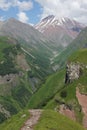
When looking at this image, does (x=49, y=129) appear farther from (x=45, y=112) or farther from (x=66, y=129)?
(x=45, y=112)

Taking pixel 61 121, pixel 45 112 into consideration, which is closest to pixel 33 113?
pixel 45 112

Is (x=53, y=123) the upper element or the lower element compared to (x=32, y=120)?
lower

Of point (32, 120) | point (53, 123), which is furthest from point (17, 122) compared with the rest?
point (53, 123)

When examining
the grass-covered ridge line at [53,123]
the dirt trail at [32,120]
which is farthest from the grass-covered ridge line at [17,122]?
the grass-covered ridge line at [53,123]

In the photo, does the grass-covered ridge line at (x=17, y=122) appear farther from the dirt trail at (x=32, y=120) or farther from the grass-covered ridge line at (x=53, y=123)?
the grass-covered ridge line at (x=53, y=123)

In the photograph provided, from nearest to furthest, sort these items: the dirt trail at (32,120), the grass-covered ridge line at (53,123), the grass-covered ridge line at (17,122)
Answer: the grass-covered ridge line at (53,123) < the dirt trail at (32,120) < the grass-covered ridge line at (17,122)

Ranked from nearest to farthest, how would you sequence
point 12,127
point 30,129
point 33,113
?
1. point 30,129
2. point 12,127
3. point 33,113

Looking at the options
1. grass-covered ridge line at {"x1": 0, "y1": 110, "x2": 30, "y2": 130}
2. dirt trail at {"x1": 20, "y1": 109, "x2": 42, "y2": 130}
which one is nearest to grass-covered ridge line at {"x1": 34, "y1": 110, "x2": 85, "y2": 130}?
dirt trail at {"x1": 20, "y1": 109, "x2": 42, "y2": 130}

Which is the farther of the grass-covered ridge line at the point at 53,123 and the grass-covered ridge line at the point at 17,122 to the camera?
the grass-covered ridge line at the point at 17,122

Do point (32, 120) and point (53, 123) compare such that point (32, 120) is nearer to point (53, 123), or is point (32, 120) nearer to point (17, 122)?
point (17, 122)
